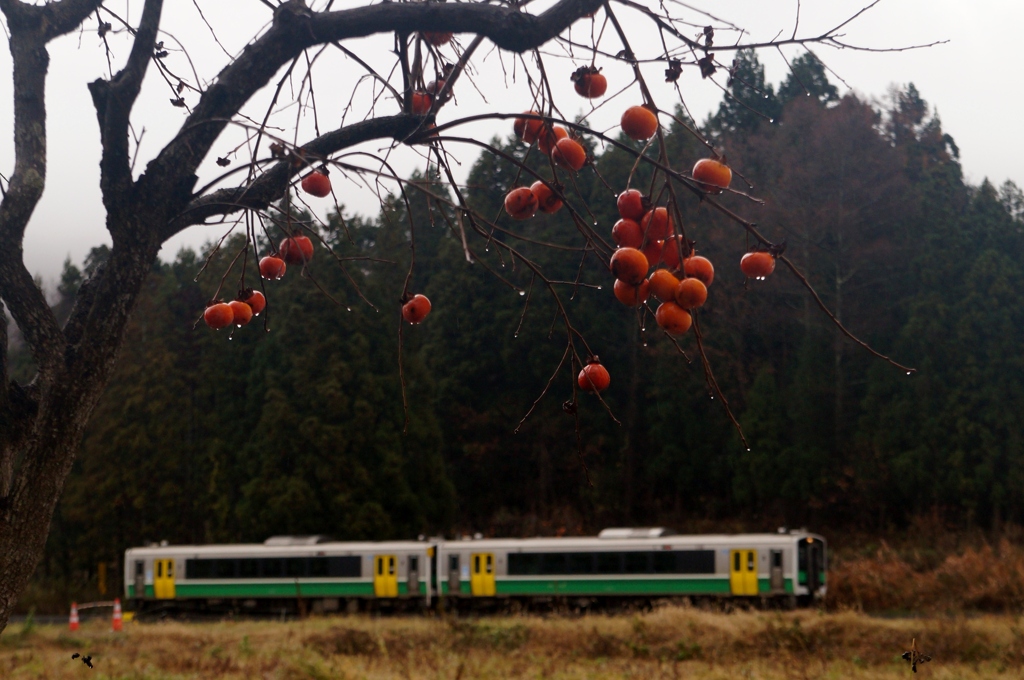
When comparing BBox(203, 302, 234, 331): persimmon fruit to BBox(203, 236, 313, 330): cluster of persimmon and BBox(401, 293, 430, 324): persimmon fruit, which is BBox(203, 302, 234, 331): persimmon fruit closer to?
BBox(203, 236, 313, 330): cluster of persimmon

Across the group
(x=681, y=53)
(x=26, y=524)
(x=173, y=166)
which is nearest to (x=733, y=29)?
(x=681, y=53)

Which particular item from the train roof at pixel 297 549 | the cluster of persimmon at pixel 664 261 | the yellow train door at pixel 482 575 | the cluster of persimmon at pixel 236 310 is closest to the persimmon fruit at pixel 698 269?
the cluster of persimmon at pixel 664 261

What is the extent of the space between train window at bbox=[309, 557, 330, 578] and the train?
0.02 metres

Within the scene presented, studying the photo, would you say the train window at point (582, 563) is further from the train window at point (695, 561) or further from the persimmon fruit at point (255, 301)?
the persimmon fruit at point (255, 301)

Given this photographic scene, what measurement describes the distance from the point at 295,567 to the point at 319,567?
0.49 metres

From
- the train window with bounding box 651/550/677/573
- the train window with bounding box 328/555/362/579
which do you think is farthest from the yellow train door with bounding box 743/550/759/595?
the train window with bounding box 328/555/362/579

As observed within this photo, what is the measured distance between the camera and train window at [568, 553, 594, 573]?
57.2ft

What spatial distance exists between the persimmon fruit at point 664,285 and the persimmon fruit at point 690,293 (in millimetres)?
12

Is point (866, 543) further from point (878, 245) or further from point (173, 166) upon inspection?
point (173, 166)

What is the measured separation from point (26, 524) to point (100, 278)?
0.58 m

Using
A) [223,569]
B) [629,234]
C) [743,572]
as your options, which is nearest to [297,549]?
[223,569]

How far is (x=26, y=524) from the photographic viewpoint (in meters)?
2.15

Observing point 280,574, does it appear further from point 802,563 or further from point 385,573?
point 802,563

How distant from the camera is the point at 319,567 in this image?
18.7m
